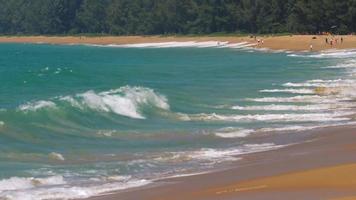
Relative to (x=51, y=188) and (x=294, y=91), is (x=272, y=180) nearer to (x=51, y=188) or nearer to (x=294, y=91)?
(x=51, y=188)

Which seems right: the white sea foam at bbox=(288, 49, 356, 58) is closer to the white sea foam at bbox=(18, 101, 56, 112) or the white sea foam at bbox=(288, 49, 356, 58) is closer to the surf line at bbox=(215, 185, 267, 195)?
the white sea foam at bbox=(18, 101, 56, 112)

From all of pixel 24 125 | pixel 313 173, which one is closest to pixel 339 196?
pixel 313 173

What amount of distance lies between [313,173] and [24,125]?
468 inches

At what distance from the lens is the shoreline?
13.0m

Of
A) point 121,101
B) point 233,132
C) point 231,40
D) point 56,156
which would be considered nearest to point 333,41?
point 231,40

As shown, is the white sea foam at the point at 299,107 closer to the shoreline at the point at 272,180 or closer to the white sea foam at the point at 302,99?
the white sea foam at the point at 302,99

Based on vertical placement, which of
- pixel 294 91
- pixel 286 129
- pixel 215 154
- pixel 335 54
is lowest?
pixel 335 54

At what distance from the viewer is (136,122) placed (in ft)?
86.4

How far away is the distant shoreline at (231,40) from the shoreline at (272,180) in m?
66.1

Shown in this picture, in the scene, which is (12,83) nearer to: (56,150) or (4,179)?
(56,150)

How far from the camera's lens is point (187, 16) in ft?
490

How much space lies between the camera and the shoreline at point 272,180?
1298cm

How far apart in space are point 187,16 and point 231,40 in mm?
30953

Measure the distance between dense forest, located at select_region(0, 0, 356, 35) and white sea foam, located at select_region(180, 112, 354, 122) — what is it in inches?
3194
